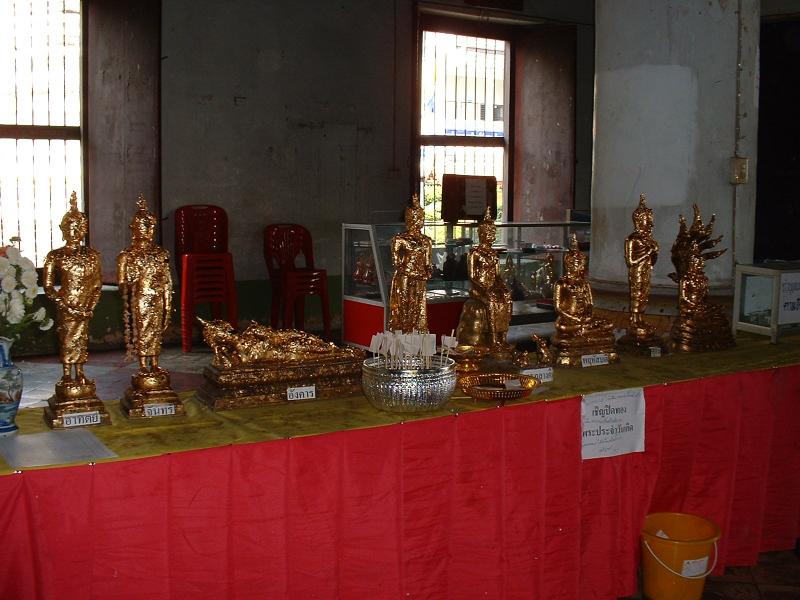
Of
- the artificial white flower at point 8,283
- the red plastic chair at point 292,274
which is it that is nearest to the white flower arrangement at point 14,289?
the artificial white flower at point 8,283

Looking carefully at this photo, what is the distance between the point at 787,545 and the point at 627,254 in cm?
137

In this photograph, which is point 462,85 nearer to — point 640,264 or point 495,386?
point 640,264

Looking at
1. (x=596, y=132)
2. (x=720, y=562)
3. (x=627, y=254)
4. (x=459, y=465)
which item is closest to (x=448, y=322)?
(x=596, y=132)

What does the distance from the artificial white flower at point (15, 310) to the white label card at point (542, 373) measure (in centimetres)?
168

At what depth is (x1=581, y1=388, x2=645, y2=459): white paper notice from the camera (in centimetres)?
330

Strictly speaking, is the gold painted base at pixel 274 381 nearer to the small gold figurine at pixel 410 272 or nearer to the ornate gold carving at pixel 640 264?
the small gold figurine at pixel 410 272

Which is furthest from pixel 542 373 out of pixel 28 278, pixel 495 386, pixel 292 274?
pixel 292 274

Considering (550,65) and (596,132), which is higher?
(550,65)

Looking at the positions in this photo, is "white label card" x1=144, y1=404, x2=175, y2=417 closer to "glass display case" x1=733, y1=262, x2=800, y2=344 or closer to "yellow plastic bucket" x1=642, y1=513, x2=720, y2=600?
"yellow plastic bucket" x1=642, y1=513, x2=720, y2=600

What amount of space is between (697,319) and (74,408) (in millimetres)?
2656

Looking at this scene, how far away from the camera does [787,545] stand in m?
3.95

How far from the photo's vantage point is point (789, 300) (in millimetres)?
4320

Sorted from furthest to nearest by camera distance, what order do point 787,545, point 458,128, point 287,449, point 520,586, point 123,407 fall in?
point 458,128
point 787,545
point 520,586
point 123,407
point 287,449

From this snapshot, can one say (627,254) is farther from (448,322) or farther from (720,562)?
(448,322)
